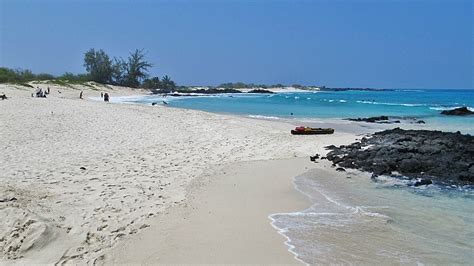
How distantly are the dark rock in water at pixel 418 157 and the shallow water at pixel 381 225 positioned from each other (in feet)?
4.18

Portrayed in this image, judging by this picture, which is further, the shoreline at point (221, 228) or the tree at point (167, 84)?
the tree at point (167, 84)

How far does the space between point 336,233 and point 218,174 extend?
4.28 m

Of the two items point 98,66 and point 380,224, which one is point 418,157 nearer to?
point 380,224

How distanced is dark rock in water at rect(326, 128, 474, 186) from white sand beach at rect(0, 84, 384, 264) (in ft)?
4.80

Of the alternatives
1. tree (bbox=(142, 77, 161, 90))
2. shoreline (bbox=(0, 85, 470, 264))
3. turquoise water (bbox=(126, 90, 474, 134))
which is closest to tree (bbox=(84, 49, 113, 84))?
tree (bbox=(142, 77, 161, 90))

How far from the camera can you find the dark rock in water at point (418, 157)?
34.9 ft

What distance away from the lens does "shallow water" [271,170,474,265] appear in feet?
17.4

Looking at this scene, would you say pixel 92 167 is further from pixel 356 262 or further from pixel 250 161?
pixel 356 262

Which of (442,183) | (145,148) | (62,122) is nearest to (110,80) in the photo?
(62,122)

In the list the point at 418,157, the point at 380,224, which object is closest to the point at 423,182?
the point at 418,157

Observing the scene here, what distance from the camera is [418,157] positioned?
11758mm

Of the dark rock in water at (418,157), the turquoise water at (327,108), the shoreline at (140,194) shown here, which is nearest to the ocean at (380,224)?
the shoreline at (140,194)

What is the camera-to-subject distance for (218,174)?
9.83m

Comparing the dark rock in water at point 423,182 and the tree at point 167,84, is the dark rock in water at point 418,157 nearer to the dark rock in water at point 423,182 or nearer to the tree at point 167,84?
the dark rock in water at point 423,182
